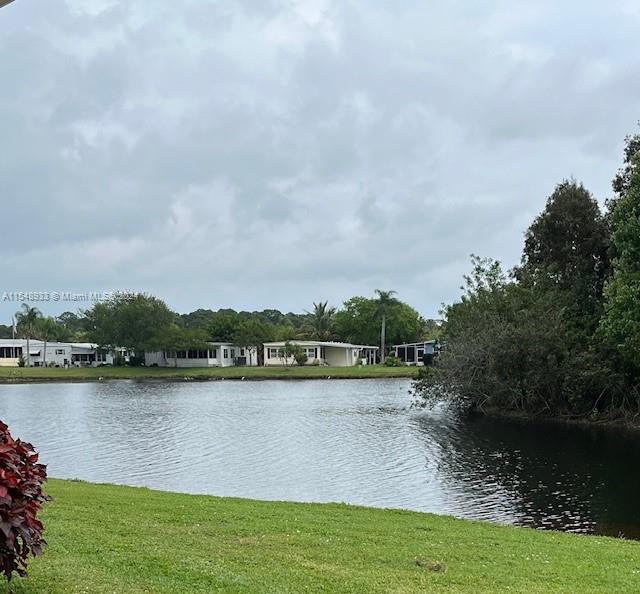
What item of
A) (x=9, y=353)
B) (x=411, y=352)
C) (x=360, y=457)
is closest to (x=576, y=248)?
(x=360, y=457)

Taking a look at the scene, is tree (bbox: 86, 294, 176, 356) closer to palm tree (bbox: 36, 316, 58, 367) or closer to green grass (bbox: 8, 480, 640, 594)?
palm tree (bbox: 36, 316, 58, 367)

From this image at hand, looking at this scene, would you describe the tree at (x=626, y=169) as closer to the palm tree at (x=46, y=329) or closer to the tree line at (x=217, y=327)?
the tree line at (x=217, y=327)

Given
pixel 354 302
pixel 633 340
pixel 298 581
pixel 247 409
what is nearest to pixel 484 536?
pixel 298 581

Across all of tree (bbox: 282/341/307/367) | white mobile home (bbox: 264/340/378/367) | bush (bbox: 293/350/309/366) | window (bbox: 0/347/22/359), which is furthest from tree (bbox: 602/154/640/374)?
window (bbox: 0/347/22/359)

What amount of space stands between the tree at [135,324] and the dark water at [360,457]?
1743 inches

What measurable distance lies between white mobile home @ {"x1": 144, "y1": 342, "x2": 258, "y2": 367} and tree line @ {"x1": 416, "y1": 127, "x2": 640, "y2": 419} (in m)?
53.0

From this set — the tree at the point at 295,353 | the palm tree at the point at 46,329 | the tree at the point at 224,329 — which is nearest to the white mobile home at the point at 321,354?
the tree at the point at 295,353

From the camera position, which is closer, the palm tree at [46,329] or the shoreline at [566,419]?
the shoreline at [566,419]

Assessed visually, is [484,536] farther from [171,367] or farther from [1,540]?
[171,367]

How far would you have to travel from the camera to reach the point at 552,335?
34.4m

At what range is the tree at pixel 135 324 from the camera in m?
88.1

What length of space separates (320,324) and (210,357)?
65.0ft

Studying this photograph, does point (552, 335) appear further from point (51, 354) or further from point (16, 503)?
point (51, 354)

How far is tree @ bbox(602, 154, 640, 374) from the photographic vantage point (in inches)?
993
